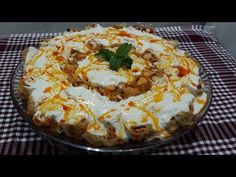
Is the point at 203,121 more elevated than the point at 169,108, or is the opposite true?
the point at 169,108

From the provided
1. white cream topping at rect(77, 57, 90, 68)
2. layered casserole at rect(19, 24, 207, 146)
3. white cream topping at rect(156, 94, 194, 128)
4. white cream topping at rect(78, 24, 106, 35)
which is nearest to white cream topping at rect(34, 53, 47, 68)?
layered casserole at rect(19, 24, 207, 146)

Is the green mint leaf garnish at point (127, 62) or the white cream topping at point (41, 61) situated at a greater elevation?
the green mint leaf garnish at point (127, 62)

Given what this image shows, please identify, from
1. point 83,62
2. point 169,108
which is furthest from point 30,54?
point 169,108

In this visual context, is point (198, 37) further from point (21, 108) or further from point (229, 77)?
point (21, 108)

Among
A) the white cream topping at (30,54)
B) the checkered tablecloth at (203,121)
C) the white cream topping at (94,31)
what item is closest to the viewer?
the checkered tablecloth at (203,121)

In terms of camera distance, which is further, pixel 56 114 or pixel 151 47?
pixel 151 47

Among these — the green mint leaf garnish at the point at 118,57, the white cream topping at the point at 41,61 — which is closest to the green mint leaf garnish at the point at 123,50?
the green mint leaf garnish at the point at 118,57

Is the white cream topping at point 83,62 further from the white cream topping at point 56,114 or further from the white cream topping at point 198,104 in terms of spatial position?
the white cream topping at point 198,104

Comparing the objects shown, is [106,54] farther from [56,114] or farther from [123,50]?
[56,114]

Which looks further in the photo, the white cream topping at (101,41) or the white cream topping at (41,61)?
the white cream topping at (101,41)
